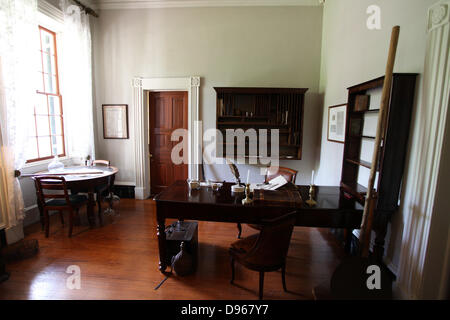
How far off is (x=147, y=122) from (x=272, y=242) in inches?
147

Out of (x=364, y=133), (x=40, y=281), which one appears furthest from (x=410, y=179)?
(x=40, y=281)

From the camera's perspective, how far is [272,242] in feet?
5.98

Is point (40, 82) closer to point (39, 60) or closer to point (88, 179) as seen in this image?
point (39, 60)

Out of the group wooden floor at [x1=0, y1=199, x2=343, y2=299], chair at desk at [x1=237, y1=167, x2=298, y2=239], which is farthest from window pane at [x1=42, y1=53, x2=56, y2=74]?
chair at desk at [x1=237, y1=167, x2=298, y2=239]

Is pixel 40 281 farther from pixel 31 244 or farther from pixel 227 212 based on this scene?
pixel 227 212

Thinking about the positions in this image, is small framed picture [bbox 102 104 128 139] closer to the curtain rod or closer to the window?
the window

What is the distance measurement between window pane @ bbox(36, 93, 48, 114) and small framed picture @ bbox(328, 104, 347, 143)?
489 centimetres

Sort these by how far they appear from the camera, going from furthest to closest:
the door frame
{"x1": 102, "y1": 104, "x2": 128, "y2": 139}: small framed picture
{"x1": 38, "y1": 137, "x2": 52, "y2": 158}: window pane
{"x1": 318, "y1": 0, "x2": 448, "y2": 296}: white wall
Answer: {"x1": 102, "y1": 104, "x2": 128, "y2": 139}: small framed picture → the door frame → {"x1": 38, "y1": 137, "x2": 52, "y2": 158}: window pane → {"x1": 318, "y1": 0, "x2": 448, "y2": 296}: white wall

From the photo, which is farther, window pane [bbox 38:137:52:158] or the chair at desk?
window pane [bbox 38:137:52:158]

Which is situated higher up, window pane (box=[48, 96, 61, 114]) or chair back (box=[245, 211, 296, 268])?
window pane (box=[48, 96, 61, 114])

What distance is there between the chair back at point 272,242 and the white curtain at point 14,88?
10.2ft

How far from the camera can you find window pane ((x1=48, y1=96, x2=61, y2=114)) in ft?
12.9

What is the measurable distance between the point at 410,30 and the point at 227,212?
2.30 m

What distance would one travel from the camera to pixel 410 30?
1.89m
